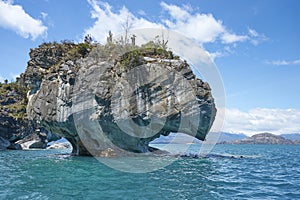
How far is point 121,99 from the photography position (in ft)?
106

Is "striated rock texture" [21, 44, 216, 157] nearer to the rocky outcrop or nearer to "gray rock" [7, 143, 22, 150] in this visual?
the rocky outcrop

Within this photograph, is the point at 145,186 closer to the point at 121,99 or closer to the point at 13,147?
the point at 121,99

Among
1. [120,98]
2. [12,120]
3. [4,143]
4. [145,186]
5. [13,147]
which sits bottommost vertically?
[145,186]

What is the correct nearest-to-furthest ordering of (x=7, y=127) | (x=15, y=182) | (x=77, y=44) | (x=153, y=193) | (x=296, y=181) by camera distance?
1. (x=153, y=193)
2. (x=15, y=182)
3. (x=296, y=181)
4. (x=77, y=44)
5. (x=7, y=127)

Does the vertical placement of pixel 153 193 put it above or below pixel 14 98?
below

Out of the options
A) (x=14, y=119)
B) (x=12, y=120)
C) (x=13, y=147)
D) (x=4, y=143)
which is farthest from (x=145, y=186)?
(x=13, y=147)

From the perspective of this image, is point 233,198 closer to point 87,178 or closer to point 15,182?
point 87,178

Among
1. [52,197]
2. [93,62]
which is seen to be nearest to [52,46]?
[93,62]

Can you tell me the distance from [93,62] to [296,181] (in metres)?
24.6

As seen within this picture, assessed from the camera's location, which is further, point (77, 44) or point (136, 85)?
point (77, 44)

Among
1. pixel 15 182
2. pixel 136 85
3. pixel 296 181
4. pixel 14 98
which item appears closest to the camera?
pixel 15 182

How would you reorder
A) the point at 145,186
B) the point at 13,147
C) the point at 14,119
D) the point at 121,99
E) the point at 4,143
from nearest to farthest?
the point at 145,186, the point at 121,99, the point at 4,143, the point at 14,119, the point at 13,147

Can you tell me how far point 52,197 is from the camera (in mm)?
13508

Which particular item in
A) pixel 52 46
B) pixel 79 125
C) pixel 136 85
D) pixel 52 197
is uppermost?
pixel 52 46
